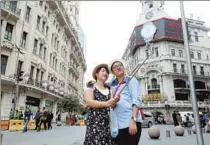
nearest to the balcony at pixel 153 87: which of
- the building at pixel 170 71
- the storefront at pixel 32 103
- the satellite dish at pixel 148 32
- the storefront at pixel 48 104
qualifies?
the building at pixel 170 71

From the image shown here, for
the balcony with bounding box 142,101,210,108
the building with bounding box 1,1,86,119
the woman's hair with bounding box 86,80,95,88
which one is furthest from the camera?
the balcony with bounding box 142,101,210,108

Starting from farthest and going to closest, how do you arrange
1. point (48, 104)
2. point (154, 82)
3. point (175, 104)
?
point (154, 82) < point (175, 104) < point (48, 104)

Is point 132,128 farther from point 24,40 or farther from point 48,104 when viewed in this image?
point 48,104

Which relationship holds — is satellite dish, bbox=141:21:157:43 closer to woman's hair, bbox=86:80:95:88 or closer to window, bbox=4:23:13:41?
woman's hair, bbox=86:80:95:88

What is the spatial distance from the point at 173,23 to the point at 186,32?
4223cm

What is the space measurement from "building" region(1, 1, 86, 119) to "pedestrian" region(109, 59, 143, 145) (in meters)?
13.5

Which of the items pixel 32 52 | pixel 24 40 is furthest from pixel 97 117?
pixel 32 52

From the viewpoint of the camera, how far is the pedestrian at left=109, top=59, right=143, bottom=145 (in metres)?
2.18

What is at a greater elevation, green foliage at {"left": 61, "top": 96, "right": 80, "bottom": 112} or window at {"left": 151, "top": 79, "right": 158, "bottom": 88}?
window at {"left": 151, "top": 79, "right": 158, "bottom": 88}

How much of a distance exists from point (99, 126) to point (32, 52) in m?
22.5

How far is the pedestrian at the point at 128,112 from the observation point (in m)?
2.18

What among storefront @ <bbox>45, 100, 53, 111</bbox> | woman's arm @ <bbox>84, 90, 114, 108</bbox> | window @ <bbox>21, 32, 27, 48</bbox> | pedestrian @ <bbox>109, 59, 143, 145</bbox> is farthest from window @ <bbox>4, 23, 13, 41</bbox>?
pedestrian @ <bbox>109, 59, 143, 145</bbox>

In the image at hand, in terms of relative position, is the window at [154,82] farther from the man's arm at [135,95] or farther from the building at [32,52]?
the man's arm at [135,95]

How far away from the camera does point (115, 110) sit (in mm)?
2275
